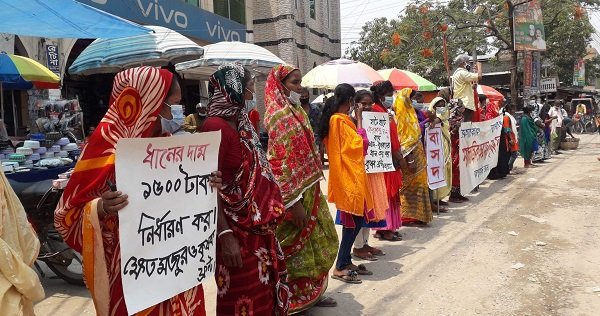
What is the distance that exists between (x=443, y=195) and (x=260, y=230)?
5.15m

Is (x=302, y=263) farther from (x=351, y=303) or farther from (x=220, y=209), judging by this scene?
(x=220, y=209)

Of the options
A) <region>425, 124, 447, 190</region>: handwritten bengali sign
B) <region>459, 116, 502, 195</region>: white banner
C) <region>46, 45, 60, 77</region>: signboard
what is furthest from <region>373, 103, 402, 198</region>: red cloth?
<region>46, 45, 60, 77</region>: signboard

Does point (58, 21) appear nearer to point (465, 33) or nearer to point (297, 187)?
point (297, 187)

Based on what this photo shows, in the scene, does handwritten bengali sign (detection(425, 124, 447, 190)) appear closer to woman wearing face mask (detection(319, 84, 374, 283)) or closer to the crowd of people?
the crowd of people

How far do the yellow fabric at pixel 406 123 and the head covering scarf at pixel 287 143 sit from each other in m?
2.82

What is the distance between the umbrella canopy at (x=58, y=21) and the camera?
326 cm

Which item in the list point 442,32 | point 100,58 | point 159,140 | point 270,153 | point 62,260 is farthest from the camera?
point 442,32

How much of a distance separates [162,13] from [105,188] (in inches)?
431

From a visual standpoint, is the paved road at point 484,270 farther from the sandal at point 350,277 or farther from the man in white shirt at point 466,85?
the man in white shirt at point 466,85

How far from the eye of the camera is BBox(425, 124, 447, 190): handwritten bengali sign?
21.8ft

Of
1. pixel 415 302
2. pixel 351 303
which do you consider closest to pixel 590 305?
pixel 415 302

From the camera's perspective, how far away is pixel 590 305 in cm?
370

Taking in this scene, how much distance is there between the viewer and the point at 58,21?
348 centimetres

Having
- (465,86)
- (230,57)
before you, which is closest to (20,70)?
(230,57)
